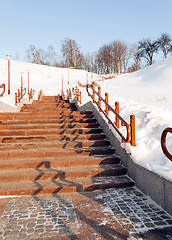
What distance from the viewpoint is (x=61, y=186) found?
13.9ft

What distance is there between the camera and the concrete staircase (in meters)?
4.41

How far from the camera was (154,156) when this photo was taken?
422 centimetres

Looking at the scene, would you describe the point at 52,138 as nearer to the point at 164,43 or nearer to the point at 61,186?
the point at 61,186

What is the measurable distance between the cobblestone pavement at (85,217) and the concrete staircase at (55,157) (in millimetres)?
338

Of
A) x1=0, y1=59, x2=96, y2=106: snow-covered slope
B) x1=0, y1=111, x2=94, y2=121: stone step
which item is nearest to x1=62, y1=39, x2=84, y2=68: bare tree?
x1=0, y1=59, x2=96, y2=106: snow-covered slope

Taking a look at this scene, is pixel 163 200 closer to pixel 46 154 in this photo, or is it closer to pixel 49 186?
pixel 49 186

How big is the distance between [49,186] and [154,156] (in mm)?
2297

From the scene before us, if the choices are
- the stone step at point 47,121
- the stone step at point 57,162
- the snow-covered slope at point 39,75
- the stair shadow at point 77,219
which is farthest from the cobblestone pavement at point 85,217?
the snow-covered slope at point 39,75

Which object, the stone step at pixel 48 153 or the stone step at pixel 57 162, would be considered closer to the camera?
the stone step at pixel 57 162

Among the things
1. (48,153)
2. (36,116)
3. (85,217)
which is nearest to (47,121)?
(36,116)

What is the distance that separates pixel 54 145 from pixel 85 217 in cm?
295

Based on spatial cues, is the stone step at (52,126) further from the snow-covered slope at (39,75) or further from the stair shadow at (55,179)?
the snow-covered slope at (39,75)

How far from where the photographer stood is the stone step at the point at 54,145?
5.80m

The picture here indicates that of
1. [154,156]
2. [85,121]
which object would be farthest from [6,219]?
[85,121]
